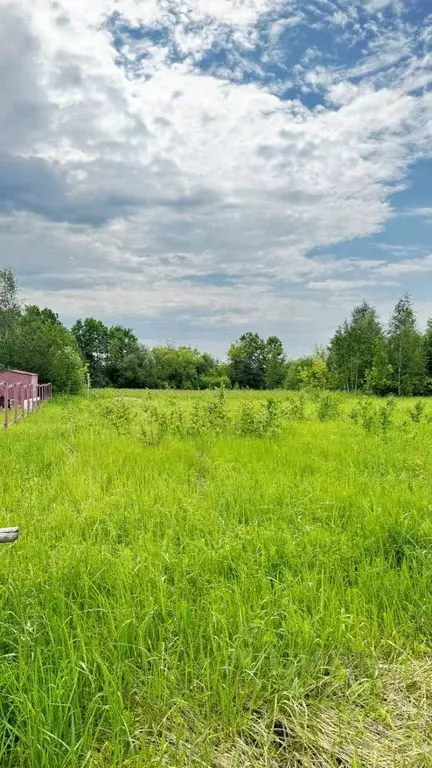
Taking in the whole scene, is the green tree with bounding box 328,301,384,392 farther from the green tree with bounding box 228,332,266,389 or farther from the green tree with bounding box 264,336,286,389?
the green tree with bounding box 228,332,266,389

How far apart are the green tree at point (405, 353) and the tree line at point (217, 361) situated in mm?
73

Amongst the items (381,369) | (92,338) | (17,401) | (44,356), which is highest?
(92,338)

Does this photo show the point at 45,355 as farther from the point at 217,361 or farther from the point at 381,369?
the point at 217,361

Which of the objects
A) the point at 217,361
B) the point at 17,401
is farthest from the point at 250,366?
the point at 17,401

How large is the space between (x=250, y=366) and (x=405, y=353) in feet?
92.2

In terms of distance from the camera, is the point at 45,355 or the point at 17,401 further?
the point at 45,355

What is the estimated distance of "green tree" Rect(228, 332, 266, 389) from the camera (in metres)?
61.0

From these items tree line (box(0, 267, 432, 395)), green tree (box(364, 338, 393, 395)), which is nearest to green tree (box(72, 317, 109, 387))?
tree line (box(0, 267, 432, 395))

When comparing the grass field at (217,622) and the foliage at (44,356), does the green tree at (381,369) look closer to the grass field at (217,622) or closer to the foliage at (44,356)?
the foliage at (44,356)

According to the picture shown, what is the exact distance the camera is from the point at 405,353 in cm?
3569

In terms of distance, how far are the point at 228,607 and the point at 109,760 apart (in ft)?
3.76

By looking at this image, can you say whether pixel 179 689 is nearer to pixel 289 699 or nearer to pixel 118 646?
pixel 118 646

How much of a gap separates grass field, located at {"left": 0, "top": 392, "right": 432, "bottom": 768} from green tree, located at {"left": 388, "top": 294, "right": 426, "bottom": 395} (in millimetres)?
31879

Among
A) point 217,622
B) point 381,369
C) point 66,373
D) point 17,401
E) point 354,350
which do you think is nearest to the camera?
point 217,622
